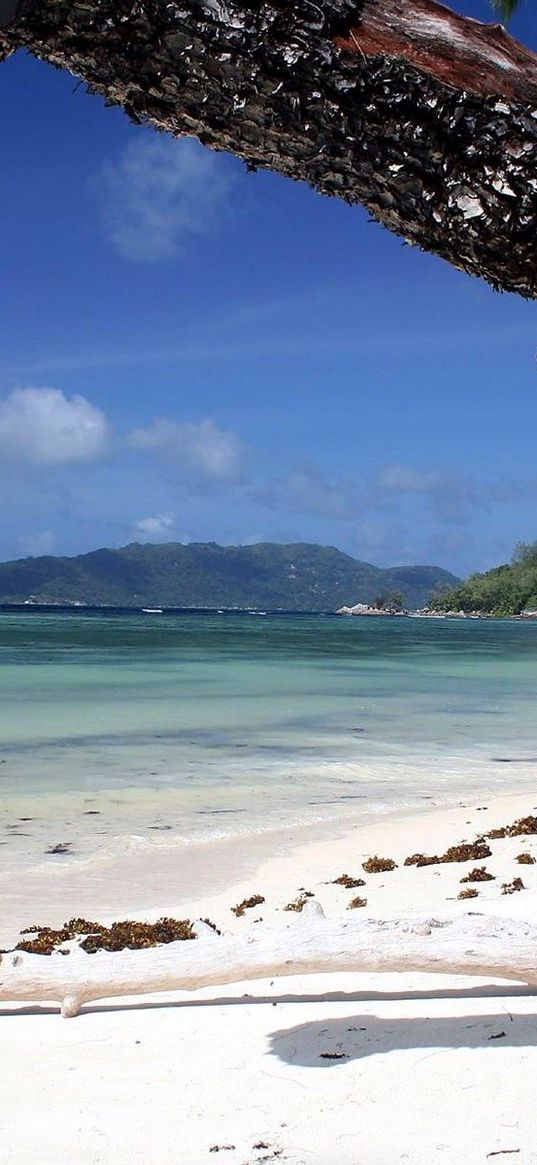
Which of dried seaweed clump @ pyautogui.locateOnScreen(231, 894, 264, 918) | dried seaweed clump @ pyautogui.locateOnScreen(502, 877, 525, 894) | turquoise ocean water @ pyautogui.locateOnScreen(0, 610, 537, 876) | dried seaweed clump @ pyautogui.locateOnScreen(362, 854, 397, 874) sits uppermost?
dried seaweed clump @ pyautogui.locateOnScreen(502, 877, 525, 894)

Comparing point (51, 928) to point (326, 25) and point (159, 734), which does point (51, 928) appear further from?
point (159, 734)

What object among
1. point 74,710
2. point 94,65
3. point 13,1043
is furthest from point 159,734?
point 94,65

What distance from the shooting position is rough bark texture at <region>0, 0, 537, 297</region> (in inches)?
109

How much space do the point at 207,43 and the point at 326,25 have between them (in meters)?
0.36

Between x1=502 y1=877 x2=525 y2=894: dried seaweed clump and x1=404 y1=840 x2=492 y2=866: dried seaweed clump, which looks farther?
x1=404 y1=840 x2=492 y2=866: dried seaweed clump

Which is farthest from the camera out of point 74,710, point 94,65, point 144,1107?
point 74,710

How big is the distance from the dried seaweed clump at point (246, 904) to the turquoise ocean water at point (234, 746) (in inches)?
106

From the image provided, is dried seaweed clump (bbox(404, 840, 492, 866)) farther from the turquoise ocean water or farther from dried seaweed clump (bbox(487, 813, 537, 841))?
the turquoise ocean water

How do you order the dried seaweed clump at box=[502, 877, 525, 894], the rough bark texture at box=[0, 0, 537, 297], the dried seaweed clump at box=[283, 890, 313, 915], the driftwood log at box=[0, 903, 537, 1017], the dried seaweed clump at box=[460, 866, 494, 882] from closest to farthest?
1. the rough bark texture at box=[0, 0, 537, 297]
2. the driftwood log at box=[0, 903, 537, 1017]
3. the dried seaweed clump at box=[502, 877, 525, 894]
4. the dried seaweed clump at box=[283, 890, 313, 915]
5. the dried seaweed clump at box=[460, 866, 494, 882]

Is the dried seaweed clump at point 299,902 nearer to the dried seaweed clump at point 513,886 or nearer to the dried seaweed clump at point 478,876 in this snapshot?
the dried seaweed clump at point 478,876

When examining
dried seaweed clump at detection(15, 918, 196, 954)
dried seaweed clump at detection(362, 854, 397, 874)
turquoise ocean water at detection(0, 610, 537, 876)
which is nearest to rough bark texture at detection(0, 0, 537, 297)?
dried seaweed clump at detection(15, 918, 196, 954)

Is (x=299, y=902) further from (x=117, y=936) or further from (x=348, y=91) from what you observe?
(x=348, y=91)

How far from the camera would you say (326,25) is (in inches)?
108

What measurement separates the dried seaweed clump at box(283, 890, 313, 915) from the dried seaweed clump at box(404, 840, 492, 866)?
1211mm
